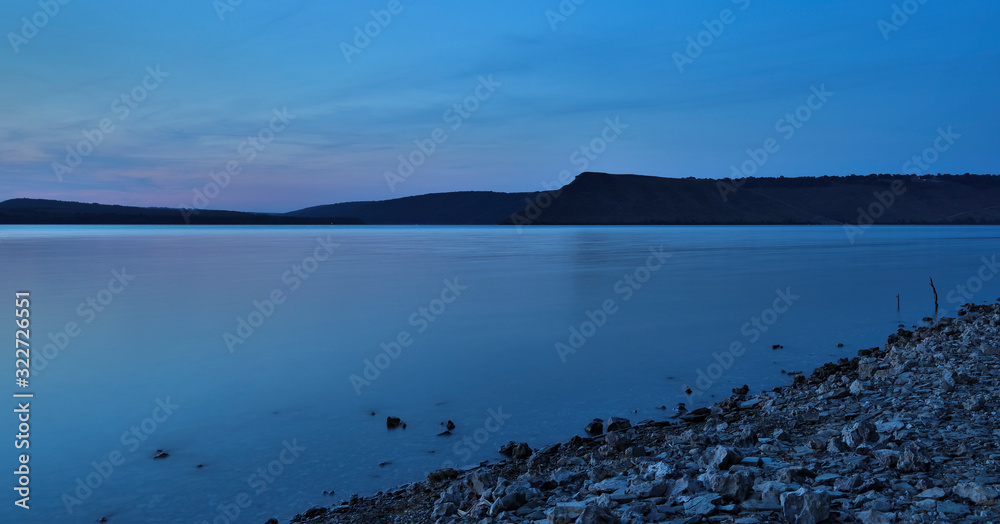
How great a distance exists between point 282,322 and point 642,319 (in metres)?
7.05

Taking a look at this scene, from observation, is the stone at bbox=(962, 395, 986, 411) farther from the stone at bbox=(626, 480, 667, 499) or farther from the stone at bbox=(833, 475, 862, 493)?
the stone at bbox=(626, 480, 667, 499)

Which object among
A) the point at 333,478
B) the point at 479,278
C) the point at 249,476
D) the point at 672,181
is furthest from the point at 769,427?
the point at 672,181

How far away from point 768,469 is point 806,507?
2.92 ft

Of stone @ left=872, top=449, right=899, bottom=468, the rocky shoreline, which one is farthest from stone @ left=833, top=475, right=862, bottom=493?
stone @ left=872, top=449, right=899, bottom=468

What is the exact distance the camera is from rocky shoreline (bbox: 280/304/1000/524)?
350cm

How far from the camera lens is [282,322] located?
13.1 metres

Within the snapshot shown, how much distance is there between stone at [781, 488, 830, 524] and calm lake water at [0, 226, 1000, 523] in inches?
114

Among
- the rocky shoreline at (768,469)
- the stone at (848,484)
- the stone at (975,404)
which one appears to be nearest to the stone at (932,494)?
the rocky shoreline at (768,469)

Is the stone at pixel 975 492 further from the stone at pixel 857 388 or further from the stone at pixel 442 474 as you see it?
the stone at pixel 442 474

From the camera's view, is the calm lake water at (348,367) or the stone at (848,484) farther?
the calm lake water at (348,367)

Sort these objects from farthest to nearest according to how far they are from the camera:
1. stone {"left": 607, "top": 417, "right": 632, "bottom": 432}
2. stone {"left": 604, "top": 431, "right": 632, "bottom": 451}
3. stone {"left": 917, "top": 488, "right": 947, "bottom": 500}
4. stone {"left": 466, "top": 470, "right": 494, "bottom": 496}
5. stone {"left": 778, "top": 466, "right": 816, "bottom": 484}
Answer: stone {"left": 607, "top": 417, "right": 632, "bottom": 432} < stone {"left": 604, "top": 431, "right": 632, "bottom": 451} < stone {"left": 466, "top": 470, "right": 494, "bottom": 496} < stone {"left": 778, "top": 466, "right": 816, "bottom": 484} < stone {"left": 917, "top": 488, "right": 947, "bottom": 500}

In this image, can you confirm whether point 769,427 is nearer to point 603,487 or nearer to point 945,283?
point 603,487

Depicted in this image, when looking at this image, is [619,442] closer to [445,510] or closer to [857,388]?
[445,510]

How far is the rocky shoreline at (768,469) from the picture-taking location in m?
3.50
